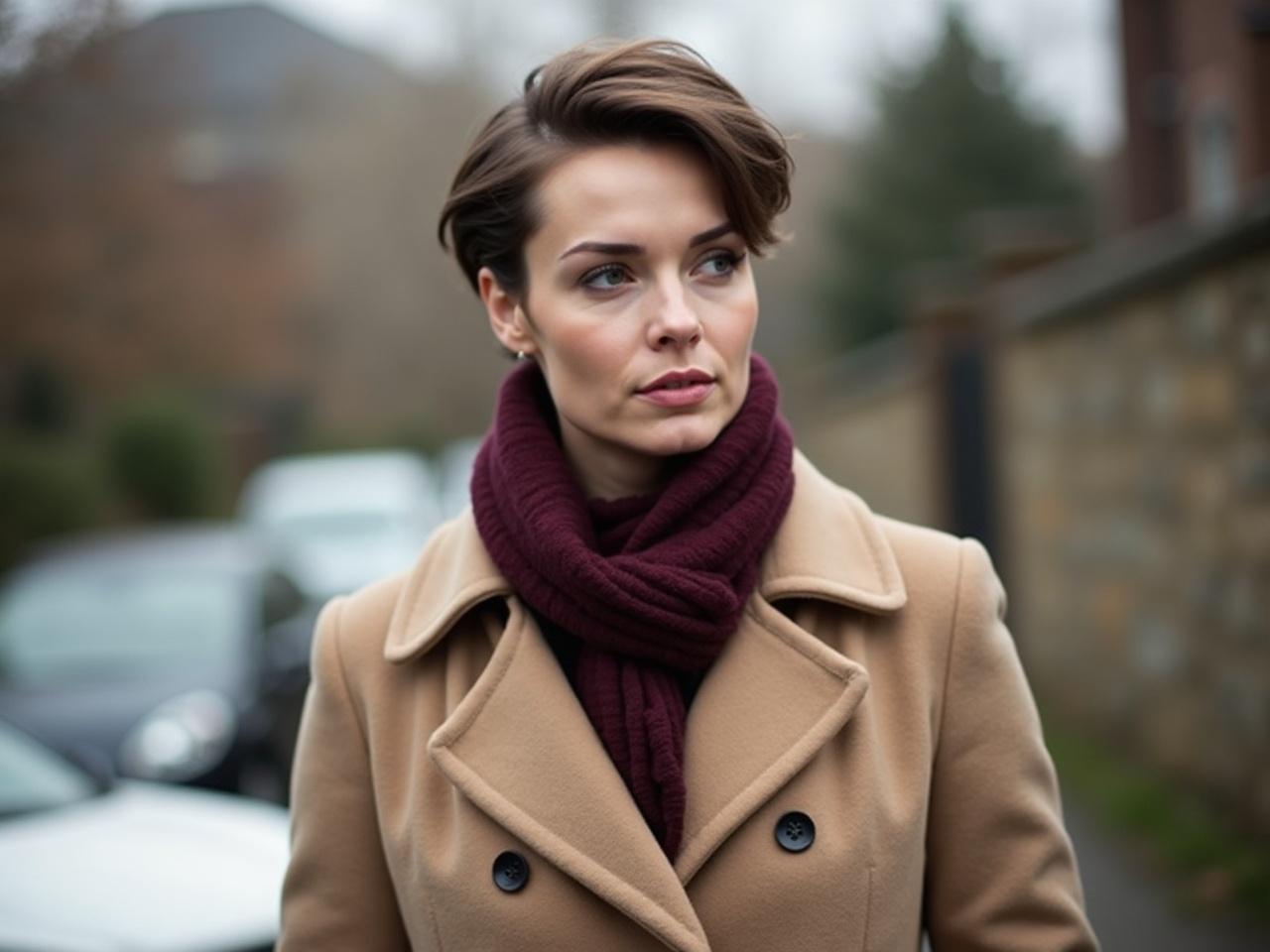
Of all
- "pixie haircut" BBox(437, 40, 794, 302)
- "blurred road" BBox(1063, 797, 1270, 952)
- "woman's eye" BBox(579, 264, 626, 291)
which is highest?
"pixie haircut" BBox(437, 40, 794, 302)

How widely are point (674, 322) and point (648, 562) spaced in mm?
365

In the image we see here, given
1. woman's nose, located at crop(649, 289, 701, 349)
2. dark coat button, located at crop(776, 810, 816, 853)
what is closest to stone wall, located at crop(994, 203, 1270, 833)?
woman's nose, located at crop(649, 289, 701, 349)

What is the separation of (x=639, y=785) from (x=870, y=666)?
1.32ft

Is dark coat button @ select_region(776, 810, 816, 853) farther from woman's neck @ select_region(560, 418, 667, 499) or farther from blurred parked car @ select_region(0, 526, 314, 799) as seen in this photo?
blurred parked car @ select_region(0, 526, 314, 799)

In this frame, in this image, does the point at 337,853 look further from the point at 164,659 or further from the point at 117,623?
the point at 117,623

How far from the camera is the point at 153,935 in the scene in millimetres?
4047

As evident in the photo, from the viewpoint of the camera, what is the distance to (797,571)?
2.40 m

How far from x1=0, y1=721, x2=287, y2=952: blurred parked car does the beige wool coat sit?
65.8 inches

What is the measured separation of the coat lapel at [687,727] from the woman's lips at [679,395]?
27cm

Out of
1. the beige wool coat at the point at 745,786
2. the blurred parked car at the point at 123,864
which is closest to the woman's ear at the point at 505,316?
the beige wool coat at the point at 745,786

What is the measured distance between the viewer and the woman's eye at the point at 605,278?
2.36m

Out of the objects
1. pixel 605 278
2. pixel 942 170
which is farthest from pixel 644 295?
pixel 942 170

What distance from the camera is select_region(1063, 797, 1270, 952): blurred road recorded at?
5148 mm

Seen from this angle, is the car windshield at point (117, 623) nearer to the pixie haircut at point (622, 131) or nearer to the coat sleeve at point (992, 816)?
the pixie haircut at point (622, 131)
